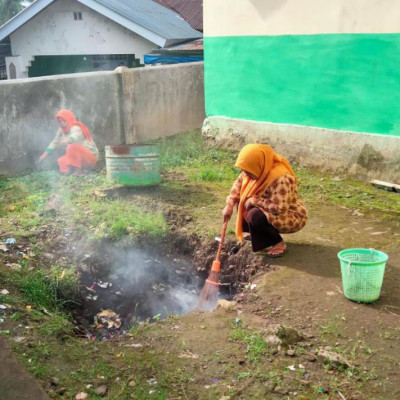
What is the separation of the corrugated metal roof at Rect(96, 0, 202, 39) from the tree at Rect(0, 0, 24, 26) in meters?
14.4

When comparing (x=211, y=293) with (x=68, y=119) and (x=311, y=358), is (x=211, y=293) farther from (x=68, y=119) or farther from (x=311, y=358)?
(x=68, y=119)

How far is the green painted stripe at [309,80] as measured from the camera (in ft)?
21.7

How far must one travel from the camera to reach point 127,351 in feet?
11.4

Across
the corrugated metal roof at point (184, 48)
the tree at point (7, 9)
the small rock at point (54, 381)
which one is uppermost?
the tree at point (7, 9)

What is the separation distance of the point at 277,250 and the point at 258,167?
880 mm

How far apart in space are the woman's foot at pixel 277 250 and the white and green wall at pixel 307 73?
2.62m

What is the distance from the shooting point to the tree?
27406mm

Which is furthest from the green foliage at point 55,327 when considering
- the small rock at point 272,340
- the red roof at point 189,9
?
the red roof at point 189,9

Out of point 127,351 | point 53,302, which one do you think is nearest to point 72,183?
point 53,302

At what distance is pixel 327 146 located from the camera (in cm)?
732

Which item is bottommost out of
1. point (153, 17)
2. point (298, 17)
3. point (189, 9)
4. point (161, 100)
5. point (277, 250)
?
point (277, 250)

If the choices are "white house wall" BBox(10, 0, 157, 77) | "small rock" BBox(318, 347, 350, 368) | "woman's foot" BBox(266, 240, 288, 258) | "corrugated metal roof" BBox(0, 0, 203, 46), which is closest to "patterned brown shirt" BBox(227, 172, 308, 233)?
"woman's foot" BBox(266, 240, 288, 258)

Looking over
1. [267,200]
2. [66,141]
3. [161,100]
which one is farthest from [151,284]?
[161,100]

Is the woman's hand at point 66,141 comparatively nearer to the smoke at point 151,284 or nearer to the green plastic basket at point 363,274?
the smoke at point 151,284
